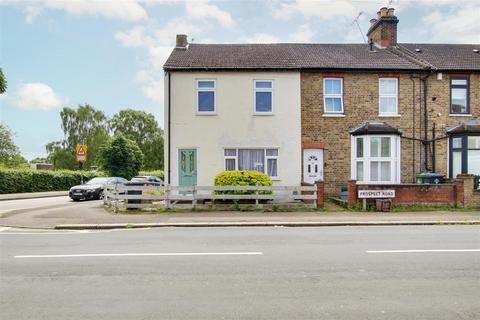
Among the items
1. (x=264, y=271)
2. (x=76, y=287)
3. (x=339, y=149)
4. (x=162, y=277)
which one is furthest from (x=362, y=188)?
(x=76, y=287)

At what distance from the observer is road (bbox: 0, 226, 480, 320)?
16.0ft

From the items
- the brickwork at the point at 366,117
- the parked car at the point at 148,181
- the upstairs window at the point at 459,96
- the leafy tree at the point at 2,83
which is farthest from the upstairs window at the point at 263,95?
the leafy tree at the point at 2,83

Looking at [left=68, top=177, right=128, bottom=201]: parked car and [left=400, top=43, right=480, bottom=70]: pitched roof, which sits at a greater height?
[left=400, top=43, right=480, bottom=70]: pitched roof

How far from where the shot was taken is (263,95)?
1942 centimetres

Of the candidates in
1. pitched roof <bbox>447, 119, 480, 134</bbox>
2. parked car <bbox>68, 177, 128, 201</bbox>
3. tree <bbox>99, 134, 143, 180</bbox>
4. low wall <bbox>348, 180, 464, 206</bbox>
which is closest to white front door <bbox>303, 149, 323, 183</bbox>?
low wall <bbox>348, 180, 464, 206</bbox>

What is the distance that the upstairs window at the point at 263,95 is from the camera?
63.6 feet

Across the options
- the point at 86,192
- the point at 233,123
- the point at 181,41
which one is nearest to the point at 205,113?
the point at 233,123

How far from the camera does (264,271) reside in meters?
Result: 6.59

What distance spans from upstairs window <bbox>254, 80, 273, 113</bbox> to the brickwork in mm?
1661

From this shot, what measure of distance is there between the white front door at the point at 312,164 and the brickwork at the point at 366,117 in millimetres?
288

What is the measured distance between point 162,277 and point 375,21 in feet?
74.2

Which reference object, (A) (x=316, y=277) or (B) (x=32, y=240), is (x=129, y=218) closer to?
(B) (x=32, y=240)

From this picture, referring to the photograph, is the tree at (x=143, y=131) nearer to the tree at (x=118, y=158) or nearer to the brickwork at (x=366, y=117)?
the tree at (x=118, y=158)

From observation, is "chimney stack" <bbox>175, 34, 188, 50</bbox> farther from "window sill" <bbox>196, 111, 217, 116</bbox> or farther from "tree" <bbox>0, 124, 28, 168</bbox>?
"tree" <bbox>0, 124, 28, 168</bbox>
